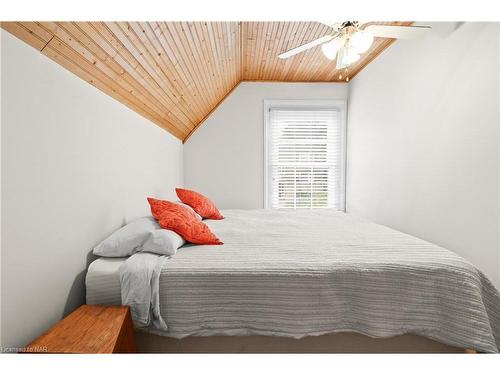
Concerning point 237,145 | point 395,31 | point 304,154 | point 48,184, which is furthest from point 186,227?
point 304,154

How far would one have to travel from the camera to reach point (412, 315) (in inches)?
48.8

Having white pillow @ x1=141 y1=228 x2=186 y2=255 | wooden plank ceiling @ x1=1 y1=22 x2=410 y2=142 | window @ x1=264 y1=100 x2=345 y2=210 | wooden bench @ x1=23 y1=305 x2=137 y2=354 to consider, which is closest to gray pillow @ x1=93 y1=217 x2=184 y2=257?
white pillow @ x1=141 y1=228 x2=186 y2=255

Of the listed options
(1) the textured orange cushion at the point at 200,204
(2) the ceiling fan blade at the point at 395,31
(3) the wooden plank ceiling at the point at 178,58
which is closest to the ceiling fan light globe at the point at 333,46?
(2) the ceiling fan blade at the point at 395,31

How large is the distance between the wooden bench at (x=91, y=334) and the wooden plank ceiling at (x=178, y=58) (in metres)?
1.13

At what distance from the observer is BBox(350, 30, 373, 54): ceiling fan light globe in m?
1.78

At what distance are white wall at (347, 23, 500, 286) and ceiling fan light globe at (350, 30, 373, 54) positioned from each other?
2.22ft

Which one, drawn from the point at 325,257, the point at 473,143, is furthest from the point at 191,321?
the point at 473,143

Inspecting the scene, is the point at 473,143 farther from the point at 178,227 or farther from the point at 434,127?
the point at 178,227

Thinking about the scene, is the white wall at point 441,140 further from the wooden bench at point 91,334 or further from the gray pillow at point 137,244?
the wooden bench at point 91,334

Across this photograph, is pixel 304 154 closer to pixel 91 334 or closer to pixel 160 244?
pixel 160 244

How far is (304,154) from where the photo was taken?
4.18 meters

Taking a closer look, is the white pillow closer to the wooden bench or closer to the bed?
the bed

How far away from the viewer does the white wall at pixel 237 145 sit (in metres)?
4.09

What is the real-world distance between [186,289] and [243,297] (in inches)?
10.7
